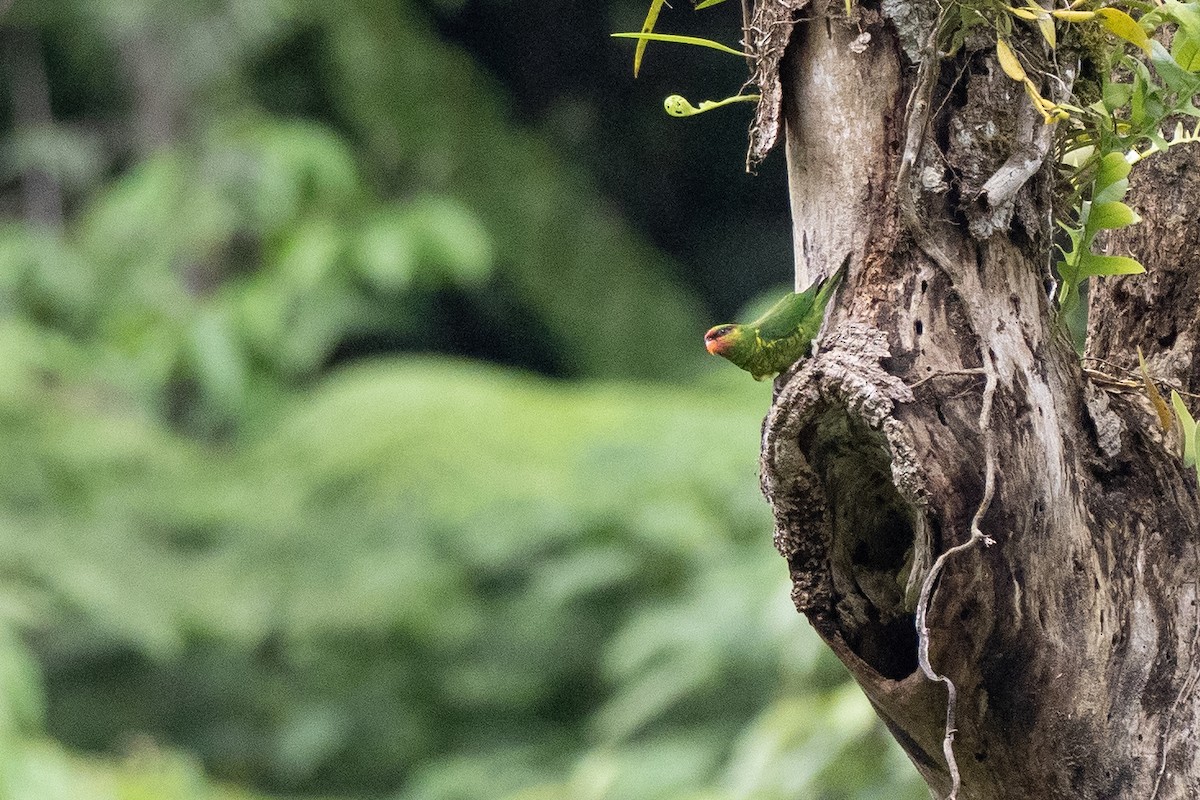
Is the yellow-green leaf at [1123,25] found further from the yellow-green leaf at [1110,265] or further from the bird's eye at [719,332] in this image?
the bird's eye at [719,332]

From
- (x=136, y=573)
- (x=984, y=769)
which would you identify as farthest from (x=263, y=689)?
(x=984, y=769)

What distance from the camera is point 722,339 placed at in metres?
0.76

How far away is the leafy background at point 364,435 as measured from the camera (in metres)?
2.86

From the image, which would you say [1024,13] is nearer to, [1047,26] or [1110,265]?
[1047,26]

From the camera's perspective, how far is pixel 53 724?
3.74 meters

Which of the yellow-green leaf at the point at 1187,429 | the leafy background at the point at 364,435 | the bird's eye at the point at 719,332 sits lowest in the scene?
the yellow-green leaf at the point at 1187,429

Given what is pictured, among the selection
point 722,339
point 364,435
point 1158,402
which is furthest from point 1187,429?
point 364,435

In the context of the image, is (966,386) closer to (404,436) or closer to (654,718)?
(654,718)

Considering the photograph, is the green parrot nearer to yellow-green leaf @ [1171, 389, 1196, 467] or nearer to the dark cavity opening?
the dark cavity opening

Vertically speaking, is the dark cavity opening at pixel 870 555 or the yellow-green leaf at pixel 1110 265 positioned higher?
the yellow-green leaf at pixel 1110 265

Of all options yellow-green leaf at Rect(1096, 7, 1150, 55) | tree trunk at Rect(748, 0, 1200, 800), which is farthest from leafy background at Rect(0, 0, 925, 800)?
yellow-green leaf at Rect(1096, 7, 1150, 55)

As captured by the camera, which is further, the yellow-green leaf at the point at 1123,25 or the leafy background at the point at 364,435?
the leafy background at the point at 364,435

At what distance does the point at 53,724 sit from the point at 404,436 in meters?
1.30

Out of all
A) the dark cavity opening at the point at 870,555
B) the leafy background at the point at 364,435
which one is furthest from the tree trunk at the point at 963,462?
the leafy background at the point at 364,435
